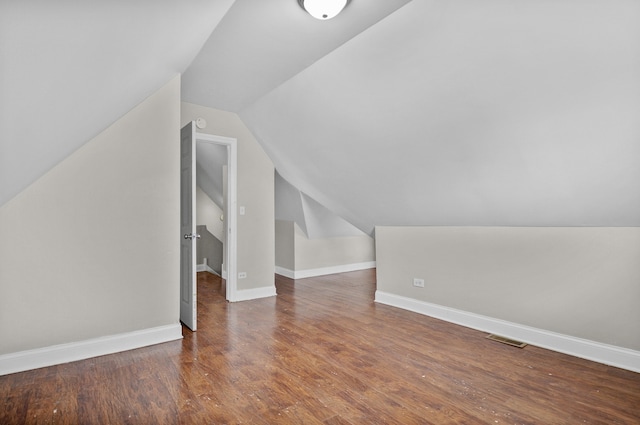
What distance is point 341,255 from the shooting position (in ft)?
21.4

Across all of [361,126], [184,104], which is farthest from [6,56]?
[184,104]

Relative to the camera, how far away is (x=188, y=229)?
338 cm

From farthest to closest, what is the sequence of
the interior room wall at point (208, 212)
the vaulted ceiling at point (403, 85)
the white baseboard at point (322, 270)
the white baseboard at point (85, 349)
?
the interior room wall at point (208, 212) < the white baseboard at point (322, 270) < the white baseboard at point (85, 349) < the vaulted ceiling at point (403, 85)

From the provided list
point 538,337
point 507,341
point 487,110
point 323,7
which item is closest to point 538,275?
point 538,337

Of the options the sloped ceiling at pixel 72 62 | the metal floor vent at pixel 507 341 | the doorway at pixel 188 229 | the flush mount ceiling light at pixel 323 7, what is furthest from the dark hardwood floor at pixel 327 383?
the flush mount ceiling light at pixel 323 7

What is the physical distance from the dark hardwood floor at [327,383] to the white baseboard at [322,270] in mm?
2586

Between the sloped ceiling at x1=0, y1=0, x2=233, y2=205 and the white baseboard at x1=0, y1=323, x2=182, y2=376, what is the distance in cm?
115

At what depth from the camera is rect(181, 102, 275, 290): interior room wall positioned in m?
4.43

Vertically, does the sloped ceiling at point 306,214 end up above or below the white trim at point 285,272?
above

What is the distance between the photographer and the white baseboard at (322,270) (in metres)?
6.00

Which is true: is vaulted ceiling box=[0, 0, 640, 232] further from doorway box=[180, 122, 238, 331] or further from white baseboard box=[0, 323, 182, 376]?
white baseboard box=[0, 323, 182, 376]

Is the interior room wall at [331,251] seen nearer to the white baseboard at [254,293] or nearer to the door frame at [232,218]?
the white baseboard at [254,293]

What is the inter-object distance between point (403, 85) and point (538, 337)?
2.41 metres

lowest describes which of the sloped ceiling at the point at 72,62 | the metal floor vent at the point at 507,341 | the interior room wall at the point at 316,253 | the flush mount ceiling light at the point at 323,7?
the metal floor vent at the point at 507,341
